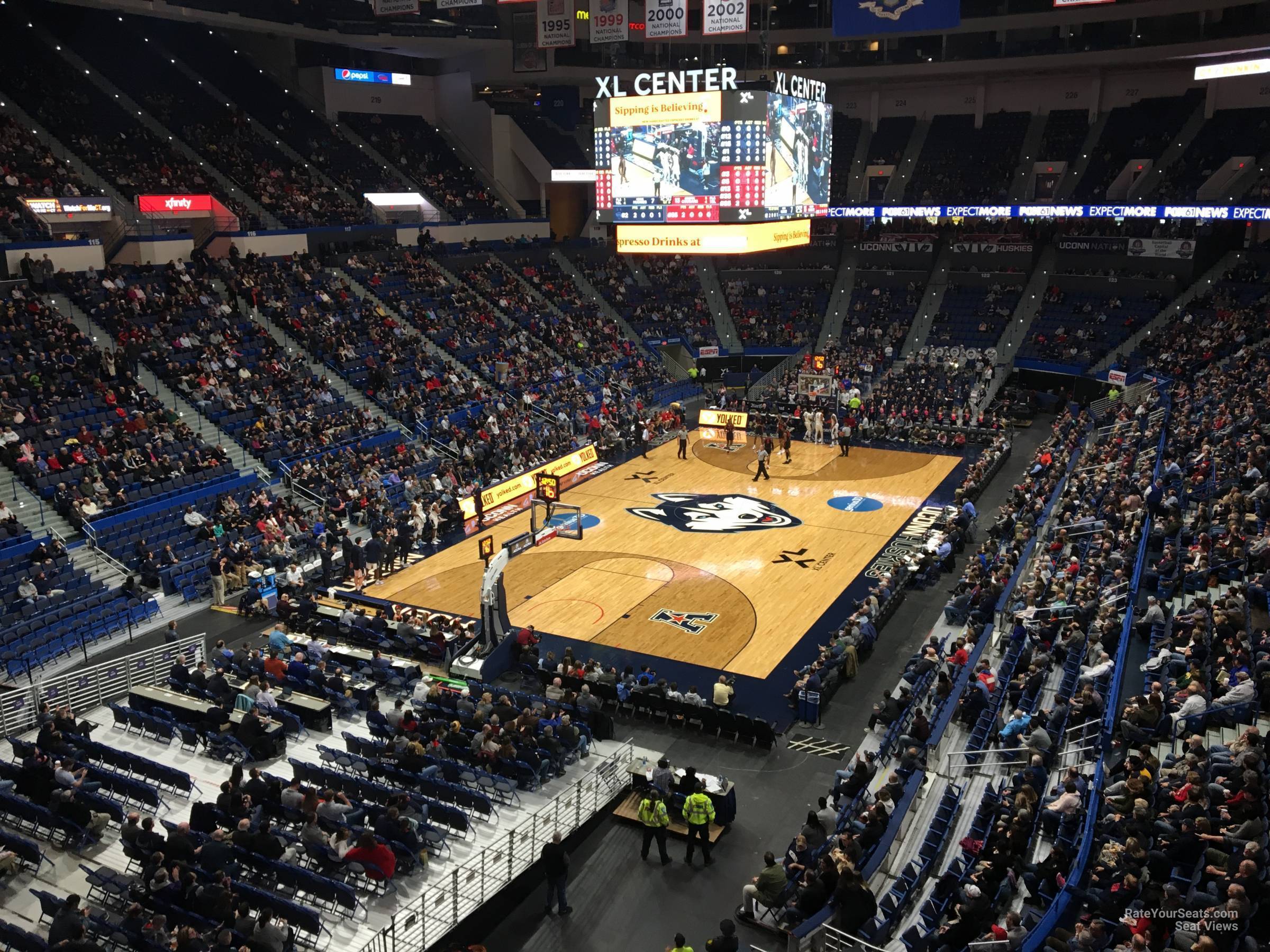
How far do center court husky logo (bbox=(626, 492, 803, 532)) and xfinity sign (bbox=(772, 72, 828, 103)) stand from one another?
11246 millimetres

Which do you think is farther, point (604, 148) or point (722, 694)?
point (604, 148)

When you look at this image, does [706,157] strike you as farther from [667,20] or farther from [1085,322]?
[1085,322]

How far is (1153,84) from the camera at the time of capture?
4659 centimetres

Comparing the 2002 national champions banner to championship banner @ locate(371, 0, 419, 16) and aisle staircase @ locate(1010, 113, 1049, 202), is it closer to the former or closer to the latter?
championship banner @ locate(371, 0, 419, 16)

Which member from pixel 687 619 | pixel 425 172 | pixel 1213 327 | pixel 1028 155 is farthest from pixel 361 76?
pixel 1213 327

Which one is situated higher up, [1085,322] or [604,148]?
[604,148]

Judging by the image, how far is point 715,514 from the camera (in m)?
29.4

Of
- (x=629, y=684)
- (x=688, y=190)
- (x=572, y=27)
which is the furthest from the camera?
(x=572, y=27)

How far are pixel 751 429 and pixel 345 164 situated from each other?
889 inches

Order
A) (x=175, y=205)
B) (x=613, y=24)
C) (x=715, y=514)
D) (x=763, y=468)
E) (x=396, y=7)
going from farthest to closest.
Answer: (x=175, y=205), (x=763, y=468), (x=613, y=24), (x=715, y=514), (x=396, y=7)

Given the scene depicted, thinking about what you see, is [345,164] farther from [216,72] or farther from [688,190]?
[688,190]

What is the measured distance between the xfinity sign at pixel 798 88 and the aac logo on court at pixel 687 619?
12.7 m

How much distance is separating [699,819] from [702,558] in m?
12.4

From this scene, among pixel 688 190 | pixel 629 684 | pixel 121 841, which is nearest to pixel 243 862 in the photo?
pixel 121 841
